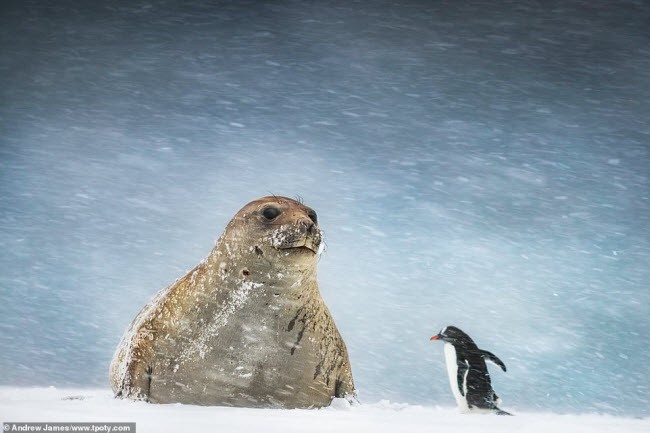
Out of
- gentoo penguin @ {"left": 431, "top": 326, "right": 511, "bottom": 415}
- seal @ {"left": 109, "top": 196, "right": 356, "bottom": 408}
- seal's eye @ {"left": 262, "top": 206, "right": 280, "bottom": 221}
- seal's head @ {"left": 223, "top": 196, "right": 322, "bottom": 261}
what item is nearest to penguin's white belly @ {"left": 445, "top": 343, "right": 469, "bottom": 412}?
gentoo penguin @ {"left": 431, "top": 326, "right": 511, "bottom": 415}

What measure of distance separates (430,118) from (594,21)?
2.33 metres

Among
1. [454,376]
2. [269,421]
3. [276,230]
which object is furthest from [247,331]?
[454,376]

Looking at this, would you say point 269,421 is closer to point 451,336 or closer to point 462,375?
point 462,375

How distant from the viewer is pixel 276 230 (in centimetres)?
296

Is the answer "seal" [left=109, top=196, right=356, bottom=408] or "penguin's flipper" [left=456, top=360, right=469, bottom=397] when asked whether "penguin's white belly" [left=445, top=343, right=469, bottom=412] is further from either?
"seal" [left=109, top=196, right=356, bottom=408]

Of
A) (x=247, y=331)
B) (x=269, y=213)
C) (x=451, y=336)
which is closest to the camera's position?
(x=247, y=331)

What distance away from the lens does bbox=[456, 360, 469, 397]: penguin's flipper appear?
12.0ft

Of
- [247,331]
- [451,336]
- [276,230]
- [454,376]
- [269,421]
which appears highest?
[276,230]

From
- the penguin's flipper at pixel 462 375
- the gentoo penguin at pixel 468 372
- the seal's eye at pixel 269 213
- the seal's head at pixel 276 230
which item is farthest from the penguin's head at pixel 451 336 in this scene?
the seal's eye at pixel 269 213

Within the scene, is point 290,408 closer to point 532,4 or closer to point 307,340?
point 307,340

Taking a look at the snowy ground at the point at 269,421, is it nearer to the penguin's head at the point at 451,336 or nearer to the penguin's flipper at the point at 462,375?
the penguin's flipper at the point at 462,375

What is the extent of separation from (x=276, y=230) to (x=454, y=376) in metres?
1.52

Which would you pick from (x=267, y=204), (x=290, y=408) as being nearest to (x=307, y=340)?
(x=290, y=408)

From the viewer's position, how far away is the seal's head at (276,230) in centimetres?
292
